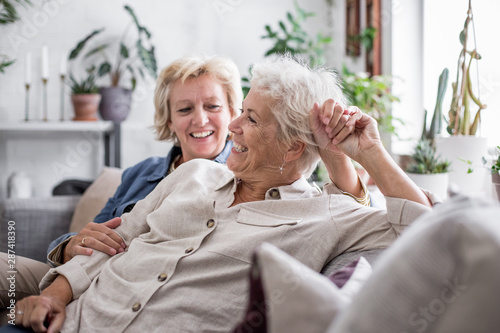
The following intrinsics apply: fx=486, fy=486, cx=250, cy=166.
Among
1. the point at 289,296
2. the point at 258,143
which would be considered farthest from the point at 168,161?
the point at 289,296

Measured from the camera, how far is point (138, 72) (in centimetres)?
435

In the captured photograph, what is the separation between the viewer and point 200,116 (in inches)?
83.0

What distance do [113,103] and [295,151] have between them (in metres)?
2.75

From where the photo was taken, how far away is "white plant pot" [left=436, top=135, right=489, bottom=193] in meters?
2.01

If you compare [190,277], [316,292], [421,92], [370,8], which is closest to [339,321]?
[316,292]

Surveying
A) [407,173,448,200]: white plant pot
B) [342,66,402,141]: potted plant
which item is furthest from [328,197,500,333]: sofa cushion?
[342,66,402,141]: potted plant

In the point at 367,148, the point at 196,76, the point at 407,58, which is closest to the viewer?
the point at 367,148

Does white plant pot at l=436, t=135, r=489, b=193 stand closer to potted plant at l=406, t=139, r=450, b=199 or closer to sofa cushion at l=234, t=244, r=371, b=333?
potted plant at l=406, t=139, r=450, b=199

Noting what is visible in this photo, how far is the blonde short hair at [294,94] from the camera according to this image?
1.46 meters

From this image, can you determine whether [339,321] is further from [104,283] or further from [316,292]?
[104,283]

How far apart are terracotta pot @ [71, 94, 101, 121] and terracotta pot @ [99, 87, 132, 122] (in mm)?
55

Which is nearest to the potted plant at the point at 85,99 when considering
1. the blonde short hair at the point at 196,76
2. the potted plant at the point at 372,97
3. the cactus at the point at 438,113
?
the blonde short hair at the point at 196,76

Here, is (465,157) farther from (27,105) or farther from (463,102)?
(27,105)

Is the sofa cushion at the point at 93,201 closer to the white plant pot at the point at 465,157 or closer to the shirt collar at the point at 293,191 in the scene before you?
the shirt collar at the point at 293,191
